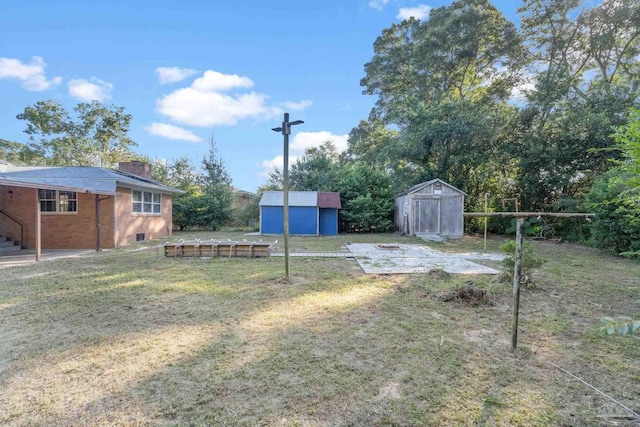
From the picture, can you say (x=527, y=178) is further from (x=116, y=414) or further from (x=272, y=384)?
(x=116, y=414)

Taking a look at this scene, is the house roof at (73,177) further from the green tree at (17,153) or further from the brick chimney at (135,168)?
the green tree at (17,153)

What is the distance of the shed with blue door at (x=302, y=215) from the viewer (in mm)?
17625

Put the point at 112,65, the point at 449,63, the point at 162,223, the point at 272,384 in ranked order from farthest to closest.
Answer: the point at 449,63 < the point at 112,65 < the point at 162,223 < the point at 272,384

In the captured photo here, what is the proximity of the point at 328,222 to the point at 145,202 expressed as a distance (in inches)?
388

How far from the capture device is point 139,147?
28.0 m

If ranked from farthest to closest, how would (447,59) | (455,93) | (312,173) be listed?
(455,93) < (312,173) < (447,59)

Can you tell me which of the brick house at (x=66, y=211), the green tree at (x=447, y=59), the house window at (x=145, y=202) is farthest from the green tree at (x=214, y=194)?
the green tree at (x=447, y=59)

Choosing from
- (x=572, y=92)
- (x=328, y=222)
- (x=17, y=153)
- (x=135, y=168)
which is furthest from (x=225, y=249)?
(x=17, y=153)

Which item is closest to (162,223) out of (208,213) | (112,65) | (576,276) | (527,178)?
(208,213)

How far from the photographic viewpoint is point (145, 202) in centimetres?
1391

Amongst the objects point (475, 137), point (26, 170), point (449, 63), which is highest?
point (449, 63)

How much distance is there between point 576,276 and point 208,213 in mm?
19053

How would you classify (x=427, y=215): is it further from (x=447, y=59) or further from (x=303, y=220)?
(x=447, y=59)

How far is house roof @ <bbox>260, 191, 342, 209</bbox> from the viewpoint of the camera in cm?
1767
